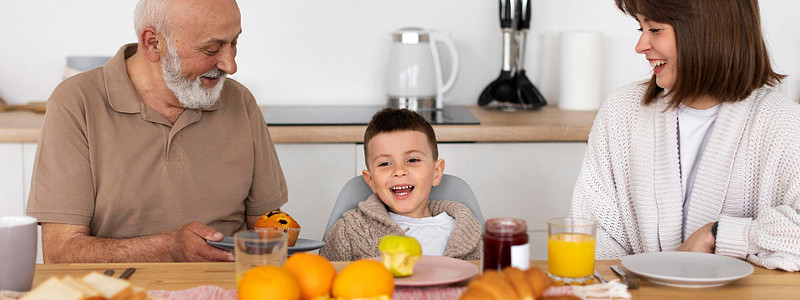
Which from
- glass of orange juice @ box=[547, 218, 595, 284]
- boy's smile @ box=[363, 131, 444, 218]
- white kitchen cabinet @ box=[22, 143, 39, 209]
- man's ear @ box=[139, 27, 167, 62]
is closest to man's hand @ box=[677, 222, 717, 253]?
glass of orange juice @ box=[547, 218, 595, 284]

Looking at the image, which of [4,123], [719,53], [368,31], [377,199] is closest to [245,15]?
[368,31]

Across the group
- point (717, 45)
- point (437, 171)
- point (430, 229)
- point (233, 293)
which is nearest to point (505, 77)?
point (437, 171)

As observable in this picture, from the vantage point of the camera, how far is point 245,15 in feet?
8.84

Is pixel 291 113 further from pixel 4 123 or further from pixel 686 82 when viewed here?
pixel 686 82

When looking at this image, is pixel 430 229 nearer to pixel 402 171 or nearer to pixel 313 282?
pixel 402 171

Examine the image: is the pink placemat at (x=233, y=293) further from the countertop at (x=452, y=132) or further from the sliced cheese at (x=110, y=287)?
the countertop at (x=452, y=132)

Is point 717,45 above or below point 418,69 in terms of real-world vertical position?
above

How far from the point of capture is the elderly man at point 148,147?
1540mm

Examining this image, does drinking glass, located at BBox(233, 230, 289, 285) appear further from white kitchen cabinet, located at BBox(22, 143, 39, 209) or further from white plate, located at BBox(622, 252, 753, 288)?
white kitchen cabinet, located at BBox(22, 143, 39, 209)

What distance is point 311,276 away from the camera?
0.93 meters

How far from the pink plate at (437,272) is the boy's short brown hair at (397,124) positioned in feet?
1.81

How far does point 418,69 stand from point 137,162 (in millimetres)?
1106

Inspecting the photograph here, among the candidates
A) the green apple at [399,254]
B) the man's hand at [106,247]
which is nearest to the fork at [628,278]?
the green apple at [399,254]

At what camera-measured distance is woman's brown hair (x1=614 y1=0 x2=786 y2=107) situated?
1472 millimetres
